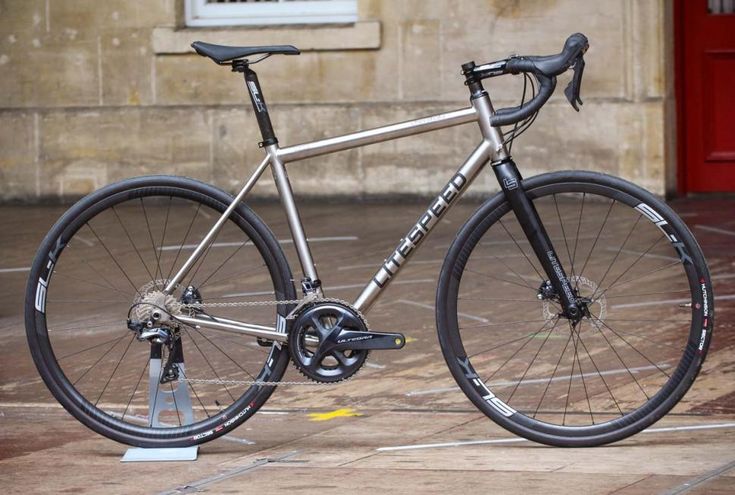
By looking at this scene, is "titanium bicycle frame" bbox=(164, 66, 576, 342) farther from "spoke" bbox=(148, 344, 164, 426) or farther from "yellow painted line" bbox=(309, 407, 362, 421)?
"yellow painted line" bbox=(309, 407, 362, 421)

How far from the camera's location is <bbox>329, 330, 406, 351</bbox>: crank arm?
5145mm

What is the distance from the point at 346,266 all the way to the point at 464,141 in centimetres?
412

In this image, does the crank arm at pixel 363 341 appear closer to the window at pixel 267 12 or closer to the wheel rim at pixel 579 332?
A: the wheel rim at pixel 579 332

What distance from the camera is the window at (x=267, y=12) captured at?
14203 millimetres

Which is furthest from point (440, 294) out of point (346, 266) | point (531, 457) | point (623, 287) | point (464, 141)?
point (464, 141)

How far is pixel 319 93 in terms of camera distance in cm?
1413

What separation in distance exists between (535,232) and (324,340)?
78 cm

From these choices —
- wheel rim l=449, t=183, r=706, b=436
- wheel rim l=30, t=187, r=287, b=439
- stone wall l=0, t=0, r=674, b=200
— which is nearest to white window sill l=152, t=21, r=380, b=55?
stone wall l=0, t=0, r=674, b=200

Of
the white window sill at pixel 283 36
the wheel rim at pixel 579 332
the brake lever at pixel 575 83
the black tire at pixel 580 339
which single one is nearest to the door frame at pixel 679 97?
the white window sill at pixel 283 36

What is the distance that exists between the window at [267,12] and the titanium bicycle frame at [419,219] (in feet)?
29.6

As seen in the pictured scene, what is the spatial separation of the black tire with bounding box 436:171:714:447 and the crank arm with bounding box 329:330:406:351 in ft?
0.54

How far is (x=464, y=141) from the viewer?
13.6m

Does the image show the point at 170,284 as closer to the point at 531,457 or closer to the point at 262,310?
the point at 262,310

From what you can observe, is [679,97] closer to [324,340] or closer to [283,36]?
[283,36]
